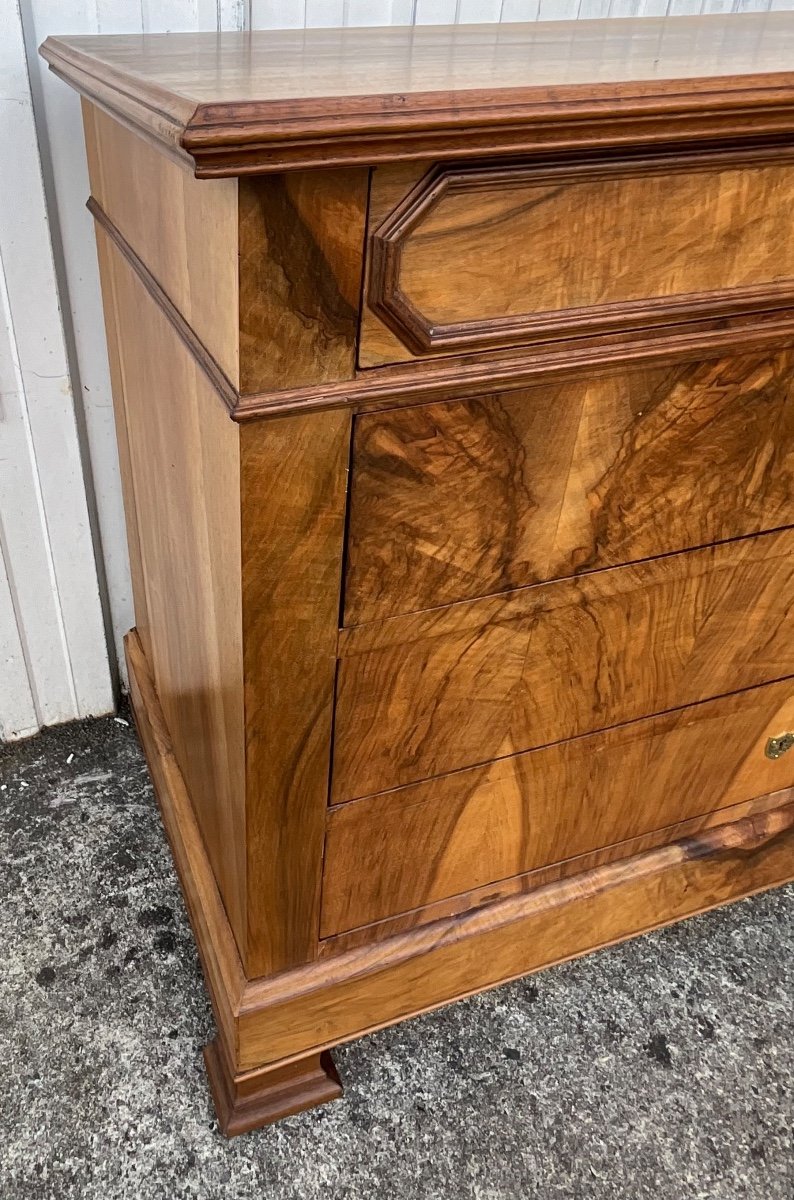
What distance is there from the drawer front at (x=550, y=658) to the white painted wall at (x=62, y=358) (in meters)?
0.68

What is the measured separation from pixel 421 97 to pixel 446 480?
0.84ft

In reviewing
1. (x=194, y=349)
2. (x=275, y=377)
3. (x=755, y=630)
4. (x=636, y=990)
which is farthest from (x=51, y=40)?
(x=636, y=990)

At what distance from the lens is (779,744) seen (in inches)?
43.7

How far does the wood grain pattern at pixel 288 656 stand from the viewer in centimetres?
63

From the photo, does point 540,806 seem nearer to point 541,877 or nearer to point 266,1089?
point 541,877

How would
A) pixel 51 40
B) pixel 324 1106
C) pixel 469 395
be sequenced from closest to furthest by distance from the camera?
pixel 469 395
pixel 51 40
pixel 324 1106

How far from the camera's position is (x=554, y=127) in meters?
0.55

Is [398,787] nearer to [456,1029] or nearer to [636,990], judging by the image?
[456,1029]

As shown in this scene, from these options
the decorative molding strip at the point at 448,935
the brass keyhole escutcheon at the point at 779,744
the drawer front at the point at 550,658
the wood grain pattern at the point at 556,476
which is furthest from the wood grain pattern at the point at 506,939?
the wood grain pattern at the point at 556,476

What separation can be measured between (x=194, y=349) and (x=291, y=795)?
38 cm

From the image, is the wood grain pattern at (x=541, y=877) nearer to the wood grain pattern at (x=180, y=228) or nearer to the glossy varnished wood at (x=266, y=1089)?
the glossy varnished wood at (x=266, y=1089)

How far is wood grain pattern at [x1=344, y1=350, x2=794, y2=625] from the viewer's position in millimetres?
677

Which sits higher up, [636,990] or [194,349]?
[194,349]

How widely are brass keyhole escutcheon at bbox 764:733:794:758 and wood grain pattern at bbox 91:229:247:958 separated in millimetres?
633
